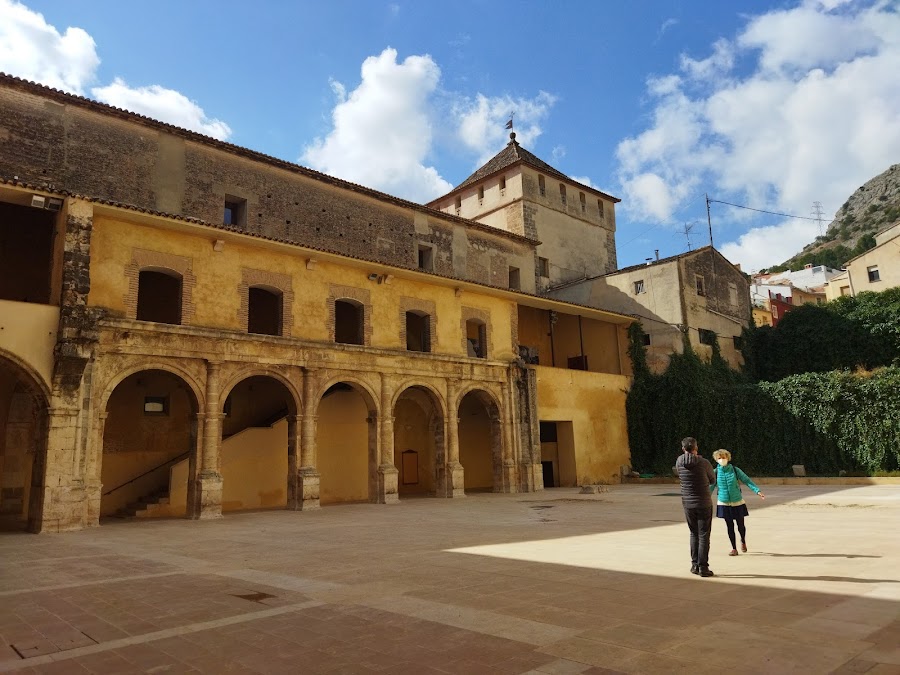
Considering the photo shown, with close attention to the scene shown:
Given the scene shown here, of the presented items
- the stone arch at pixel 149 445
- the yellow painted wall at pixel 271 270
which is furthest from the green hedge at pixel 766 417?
the stone arch at pixel 149 445

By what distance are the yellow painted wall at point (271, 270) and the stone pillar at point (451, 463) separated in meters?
1.94

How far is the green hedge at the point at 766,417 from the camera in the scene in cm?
2503

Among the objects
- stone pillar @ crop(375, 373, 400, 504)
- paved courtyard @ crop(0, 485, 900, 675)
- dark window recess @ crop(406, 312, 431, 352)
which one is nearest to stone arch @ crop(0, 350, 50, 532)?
paved courtyard @ crop(0, 485, 900, 675)

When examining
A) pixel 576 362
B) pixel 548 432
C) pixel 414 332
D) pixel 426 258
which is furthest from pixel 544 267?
pixel 414 332

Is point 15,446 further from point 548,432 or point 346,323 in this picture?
point 548,432

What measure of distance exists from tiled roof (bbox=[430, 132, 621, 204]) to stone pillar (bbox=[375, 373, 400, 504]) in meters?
19.4

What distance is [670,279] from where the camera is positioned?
3162 centimetres

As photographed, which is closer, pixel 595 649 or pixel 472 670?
pixel 472 670

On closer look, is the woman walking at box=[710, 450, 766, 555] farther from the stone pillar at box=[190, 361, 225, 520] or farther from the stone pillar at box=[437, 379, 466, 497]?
the stone pillar at box=[437, 379, 466, 497]

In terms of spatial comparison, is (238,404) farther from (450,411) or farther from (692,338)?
(692,338)

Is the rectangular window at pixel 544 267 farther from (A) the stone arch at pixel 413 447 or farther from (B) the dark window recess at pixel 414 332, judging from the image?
(A) the stone arch at pixel 413 447

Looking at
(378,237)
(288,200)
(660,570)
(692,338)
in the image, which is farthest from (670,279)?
(660,570)

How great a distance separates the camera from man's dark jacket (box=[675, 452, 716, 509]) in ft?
25.2

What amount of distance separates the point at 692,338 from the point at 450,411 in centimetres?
1423
